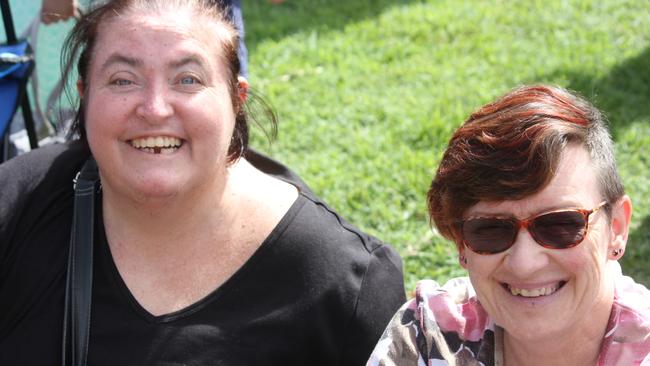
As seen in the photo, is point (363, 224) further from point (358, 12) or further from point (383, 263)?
point (358, 12)

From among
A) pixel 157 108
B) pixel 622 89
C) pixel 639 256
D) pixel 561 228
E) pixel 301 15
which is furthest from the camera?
pixel 301 15

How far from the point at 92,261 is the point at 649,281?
2274 mm

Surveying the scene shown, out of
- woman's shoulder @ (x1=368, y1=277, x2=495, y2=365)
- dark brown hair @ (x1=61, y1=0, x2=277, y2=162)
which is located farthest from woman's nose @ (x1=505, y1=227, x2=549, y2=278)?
dark brown hair @ (x1=61, y1=0, x2=277, y2=162)

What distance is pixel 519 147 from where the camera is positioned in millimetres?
2104

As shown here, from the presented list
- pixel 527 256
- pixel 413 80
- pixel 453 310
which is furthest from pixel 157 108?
pixel 413 80

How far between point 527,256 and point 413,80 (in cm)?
381

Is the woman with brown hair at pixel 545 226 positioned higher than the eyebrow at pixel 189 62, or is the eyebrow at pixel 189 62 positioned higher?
the eyebrow at pixel 189 62

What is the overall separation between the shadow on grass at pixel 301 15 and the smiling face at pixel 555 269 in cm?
450

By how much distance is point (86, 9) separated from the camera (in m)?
2.94

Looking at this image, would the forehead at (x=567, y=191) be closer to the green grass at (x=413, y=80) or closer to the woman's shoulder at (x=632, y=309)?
the woman's shoulder at (x=632, y=309)

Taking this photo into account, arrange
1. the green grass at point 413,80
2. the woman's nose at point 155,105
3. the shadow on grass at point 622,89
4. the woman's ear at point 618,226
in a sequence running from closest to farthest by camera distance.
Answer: the woman's ear at point 618,226 → the woman's nose at point 155,105 → the green grass at point 413,80 → the shadow on grass at point 622,89

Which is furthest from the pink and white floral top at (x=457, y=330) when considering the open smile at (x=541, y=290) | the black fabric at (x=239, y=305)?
the black fabric at (x=239, y=305)

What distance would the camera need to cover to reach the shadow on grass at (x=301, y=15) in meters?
6.67

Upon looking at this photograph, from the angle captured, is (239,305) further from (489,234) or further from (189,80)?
(489,234)
